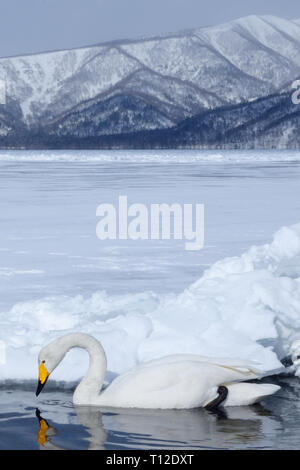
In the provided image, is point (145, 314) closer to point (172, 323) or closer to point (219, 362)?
Result: point (172, 323)

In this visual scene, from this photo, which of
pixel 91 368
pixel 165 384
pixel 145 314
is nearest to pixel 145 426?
pixel 165 384

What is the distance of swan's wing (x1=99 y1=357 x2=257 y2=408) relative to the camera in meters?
6.55

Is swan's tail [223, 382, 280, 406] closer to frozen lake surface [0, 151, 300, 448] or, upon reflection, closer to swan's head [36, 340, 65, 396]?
frozen lake surface [0, 151, 300, 448]

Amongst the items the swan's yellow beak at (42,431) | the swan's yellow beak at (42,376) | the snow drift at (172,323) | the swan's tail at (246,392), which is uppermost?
the snow drift at (172,323)

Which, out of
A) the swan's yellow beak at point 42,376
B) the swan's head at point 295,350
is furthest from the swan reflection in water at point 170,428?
the swan's head at point 295,350

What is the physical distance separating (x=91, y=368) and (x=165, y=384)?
56 cm

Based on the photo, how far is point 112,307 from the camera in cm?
933

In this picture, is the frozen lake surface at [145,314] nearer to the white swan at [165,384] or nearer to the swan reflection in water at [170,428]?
the swan reflection in water at [170,428]

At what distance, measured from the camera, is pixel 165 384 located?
6594 millimetres

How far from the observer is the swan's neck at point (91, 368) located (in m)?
6.59

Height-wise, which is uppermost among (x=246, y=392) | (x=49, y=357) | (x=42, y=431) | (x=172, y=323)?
(x=172, y=323)

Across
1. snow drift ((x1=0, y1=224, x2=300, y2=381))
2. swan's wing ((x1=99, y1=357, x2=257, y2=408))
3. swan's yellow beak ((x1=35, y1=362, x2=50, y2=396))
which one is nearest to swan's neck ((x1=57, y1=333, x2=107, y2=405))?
swan's wing ((x1=99, y1=357, x2=257, y2=408))

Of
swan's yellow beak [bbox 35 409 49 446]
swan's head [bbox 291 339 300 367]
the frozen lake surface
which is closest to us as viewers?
swan's yellow beak [bbox 35 409 49 446]
